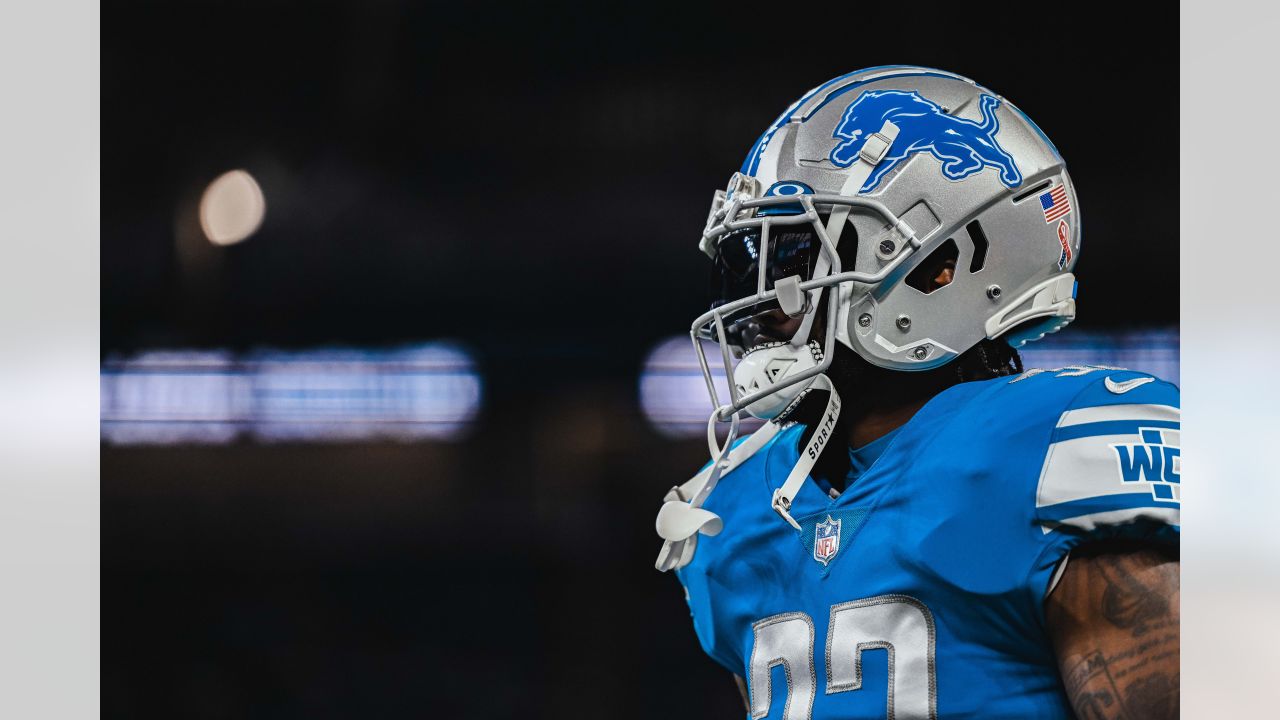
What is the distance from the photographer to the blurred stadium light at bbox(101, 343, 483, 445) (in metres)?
2.20

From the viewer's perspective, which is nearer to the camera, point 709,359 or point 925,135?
point 925,135

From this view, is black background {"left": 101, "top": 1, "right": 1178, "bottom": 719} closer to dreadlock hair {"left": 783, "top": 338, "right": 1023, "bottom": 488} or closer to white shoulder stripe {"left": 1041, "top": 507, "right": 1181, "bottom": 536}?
dreadlock hair {"left": 783, "top": 338, "right": 1023, "bottom": 488}

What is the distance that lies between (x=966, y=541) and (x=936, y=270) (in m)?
0.30

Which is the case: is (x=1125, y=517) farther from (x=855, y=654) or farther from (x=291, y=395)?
(x=291, y=395)

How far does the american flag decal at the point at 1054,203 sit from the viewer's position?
113cm

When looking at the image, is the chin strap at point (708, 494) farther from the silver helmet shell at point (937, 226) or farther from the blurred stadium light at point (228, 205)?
the blurred stadium light at point (228, 205)

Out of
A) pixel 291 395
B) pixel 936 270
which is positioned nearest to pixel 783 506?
pixel 936 270

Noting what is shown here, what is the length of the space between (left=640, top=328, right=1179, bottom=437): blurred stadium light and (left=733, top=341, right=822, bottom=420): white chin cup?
0.92 meters

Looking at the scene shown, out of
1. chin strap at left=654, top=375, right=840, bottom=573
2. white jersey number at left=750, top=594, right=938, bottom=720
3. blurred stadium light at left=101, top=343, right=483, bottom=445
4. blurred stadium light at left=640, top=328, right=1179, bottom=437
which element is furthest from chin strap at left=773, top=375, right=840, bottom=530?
blurred stadium light at left=101, top=343, right=483, bottom=445

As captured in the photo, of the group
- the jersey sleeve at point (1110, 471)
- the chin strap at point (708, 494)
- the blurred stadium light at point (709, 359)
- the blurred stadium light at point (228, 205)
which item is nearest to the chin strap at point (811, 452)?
the chin strap at point (708, 494)

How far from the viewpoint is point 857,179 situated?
3.73ft

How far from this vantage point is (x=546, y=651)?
218 cm

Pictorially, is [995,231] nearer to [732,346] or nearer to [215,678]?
[732,346]

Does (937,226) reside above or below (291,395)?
above
